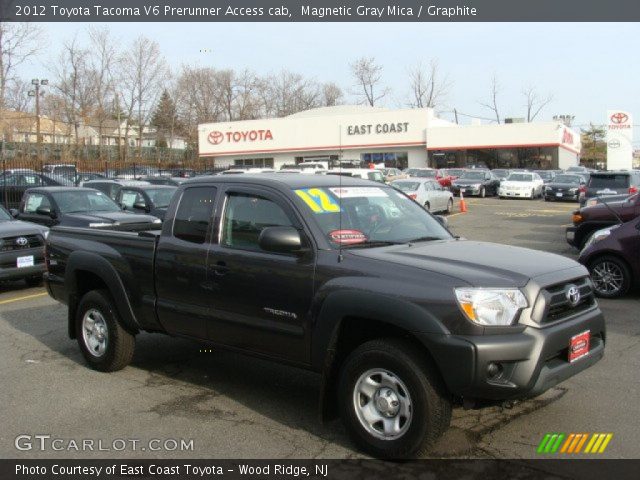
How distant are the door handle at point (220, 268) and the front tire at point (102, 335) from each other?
5.06 ft

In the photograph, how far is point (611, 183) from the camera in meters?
20.0

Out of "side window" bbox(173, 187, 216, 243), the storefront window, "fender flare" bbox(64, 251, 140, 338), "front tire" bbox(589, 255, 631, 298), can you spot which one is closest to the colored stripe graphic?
"side window" bbox(173, 187, 216, 243)

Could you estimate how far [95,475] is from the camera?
4.22m

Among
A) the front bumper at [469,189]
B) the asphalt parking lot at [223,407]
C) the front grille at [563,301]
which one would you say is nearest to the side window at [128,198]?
the asphalt parking lot at [223,407]

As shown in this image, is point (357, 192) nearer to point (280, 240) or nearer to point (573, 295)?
point (280, 240)

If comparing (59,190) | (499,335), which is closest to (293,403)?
(499,335)

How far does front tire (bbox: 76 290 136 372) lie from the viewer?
245 inches

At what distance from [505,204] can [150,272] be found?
1080 inches

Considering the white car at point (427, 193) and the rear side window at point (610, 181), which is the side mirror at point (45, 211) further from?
the rear side window at point (610, 181)

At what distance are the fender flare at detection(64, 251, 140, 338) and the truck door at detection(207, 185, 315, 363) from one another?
1170 mm

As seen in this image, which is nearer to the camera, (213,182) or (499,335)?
(499,335)

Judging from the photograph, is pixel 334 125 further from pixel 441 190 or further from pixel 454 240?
pixel 454 240

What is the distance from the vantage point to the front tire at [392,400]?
407 centimetres

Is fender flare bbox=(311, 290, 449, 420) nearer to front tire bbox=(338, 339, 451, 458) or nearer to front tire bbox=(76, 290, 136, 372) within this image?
front tire bbox=(338, 339, 451, 458)
